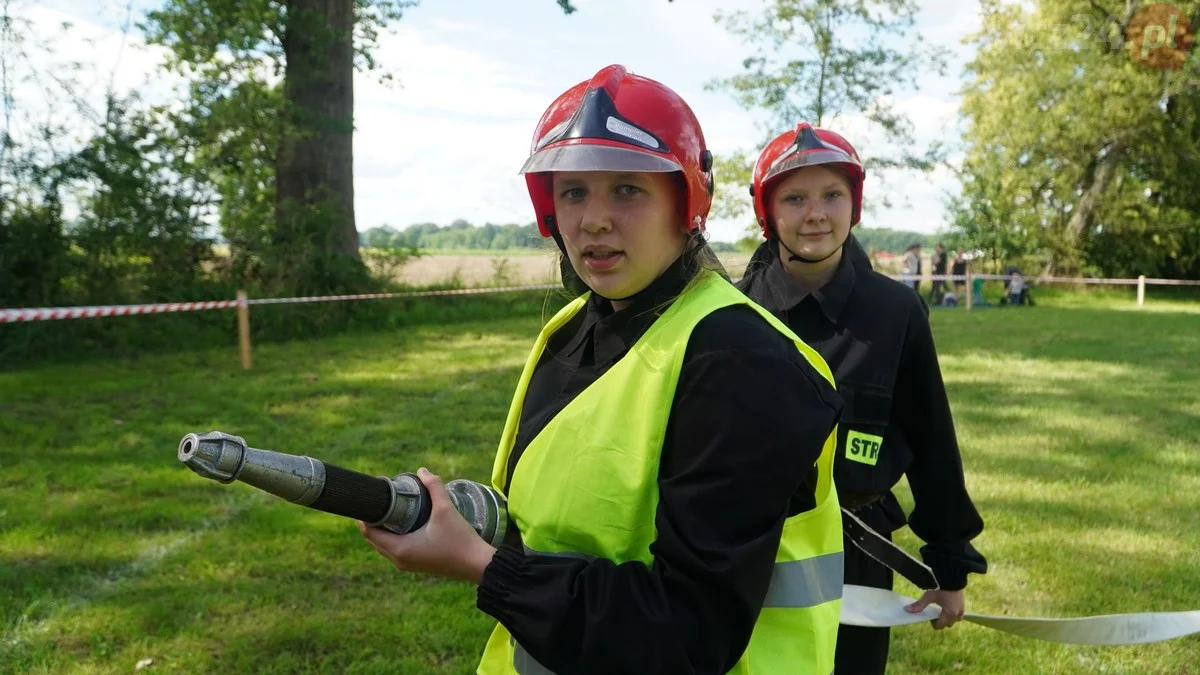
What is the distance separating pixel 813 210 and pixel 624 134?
1576 millimetres

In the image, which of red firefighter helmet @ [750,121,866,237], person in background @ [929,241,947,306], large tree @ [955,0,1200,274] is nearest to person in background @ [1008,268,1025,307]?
person in background @ [929,241,947,306]

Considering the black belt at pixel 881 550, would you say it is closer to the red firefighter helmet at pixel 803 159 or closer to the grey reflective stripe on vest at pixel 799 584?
the red firefighter helmet at pixel 803 159

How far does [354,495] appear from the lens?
1512mm

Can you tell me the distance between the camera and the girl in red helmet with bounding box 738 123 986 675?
9.23 feet

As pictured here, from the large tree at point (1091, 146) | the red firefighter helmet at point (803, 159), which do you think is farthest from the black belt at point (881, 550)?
the large tree at point (1091, 146)

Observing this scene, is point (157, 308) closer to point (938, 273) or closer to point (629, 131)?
point (629, 131)

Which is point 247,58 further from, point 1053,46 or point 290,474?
point 1053,46

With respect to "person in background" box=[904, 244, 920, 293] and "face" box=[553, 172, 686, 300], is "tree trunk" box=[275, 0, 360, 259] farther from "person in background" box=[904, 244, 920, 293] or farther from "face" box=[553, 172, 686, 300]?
"face" box=[553, 172, 686, 300]

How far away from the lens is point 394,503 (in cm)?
157

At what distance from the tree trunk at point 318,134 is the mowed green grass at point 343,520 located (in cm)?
486

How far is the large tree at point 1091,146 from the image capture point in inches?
1310

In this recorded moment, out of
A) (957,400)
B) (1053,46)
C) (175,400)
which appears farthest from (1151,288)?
(175,400)

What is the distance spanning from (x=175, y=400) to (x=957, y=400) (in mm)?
8465

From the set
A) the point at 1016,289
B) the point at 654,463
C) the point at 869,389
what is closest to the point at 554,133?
the point at 654,463
